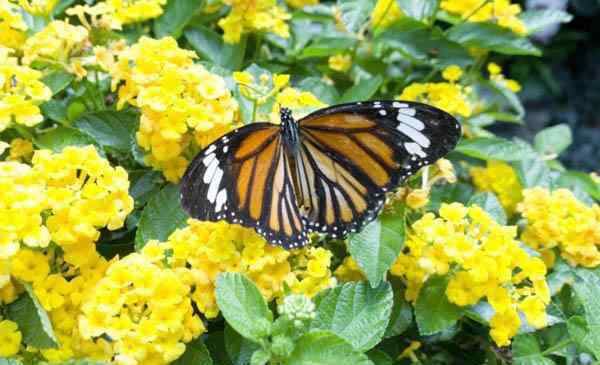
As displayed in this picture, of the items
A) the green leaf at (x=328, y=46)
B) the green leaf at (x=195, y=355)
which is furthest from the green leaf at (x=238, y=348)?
the green leaf at (x=328, y=46)

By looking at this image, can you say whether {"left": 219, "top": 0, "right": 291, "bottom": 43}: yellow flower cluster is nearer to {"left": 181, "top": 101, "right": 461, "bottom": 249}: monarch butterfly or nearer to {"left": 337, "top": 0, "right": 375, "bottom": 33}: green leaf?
{"left": 337, "top": 0, "right": 375, "bottom": 33}: green leaf

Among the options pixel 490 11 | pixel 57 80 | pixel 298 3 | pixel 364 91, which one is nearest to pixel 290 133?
pixel 364 91

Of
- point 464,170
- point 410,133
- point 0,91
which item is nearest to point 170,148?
point 0,91

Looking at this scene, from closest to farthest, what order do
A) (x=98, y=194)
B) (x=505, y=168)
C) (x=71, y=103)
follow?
(x=98, y=194) < (x=71, y=103) < (x=505, y=168)

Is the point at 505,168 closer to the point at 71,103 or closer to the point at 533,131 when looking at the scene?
the point at 71,103

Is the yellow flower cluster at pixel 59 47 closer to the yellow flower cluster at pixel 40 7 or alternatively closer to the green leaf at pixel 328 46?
the yellow flower cluster at pixel 40 7

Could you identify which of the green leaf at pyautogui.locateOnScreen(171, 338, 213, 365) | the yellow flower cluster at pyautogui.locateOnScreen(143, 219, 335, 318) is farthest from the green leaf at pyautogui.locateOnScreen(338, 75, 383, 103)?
the green leaf at pyautogui.locateOnScreen(171, 338, 213, 365)

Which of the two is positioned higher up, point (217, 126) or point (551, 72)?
point (217, 126)
